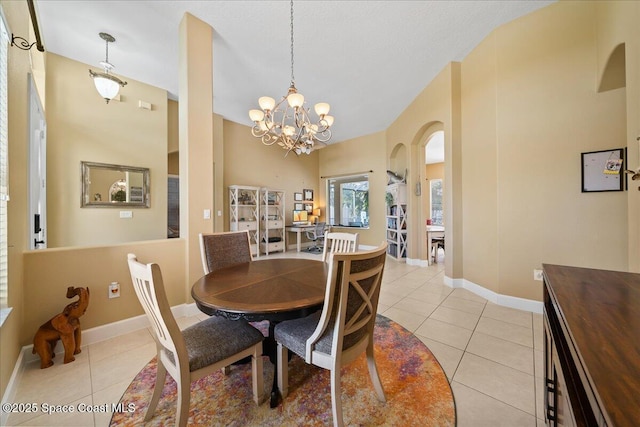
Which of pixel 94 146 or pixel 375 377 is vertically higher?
pixel 94 146

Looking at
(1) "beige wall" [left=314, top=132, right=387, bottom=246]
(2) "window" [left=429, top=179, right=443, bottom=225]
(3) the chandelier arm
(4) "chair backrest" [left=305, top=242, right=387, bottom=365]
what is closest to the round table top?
(4) "chair backrest" [left=305, top=242, right=387, bottom=365]

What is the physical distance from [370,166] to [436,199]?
11.9ft

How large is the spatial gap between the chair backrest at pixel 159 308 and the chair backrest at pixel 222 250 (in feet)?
2.72

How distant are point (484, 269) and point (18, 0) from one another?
4990 mm

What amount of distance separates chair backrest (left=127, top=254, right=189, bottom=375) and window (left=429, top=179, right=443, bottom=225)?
28.6 feet

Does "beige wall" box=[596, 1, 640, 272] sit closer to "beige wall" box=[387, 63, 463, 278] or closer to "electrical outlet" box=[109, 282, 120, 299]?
"beige wall" box=[387, 63, 463, 278]

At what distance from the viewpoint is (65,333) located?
1778 mm

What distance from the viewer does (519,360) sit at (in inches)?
71.2

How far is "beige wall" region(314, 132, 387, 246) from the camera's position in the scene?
6293 millimetres

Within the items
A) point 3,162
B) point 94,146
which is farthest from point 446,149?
point 94,146

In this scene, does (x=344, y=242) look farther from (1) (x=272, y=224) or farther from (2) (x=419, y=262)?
(1) (x=272, y=224)

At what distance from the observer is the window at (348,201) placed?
719 centimetres

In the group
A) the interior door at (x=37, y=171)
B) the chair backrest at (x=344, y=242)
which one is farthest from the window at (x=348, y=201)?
the interior door at (x=37, y=171)

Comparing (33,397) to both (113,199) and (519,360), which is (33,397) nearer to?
(113,199)
